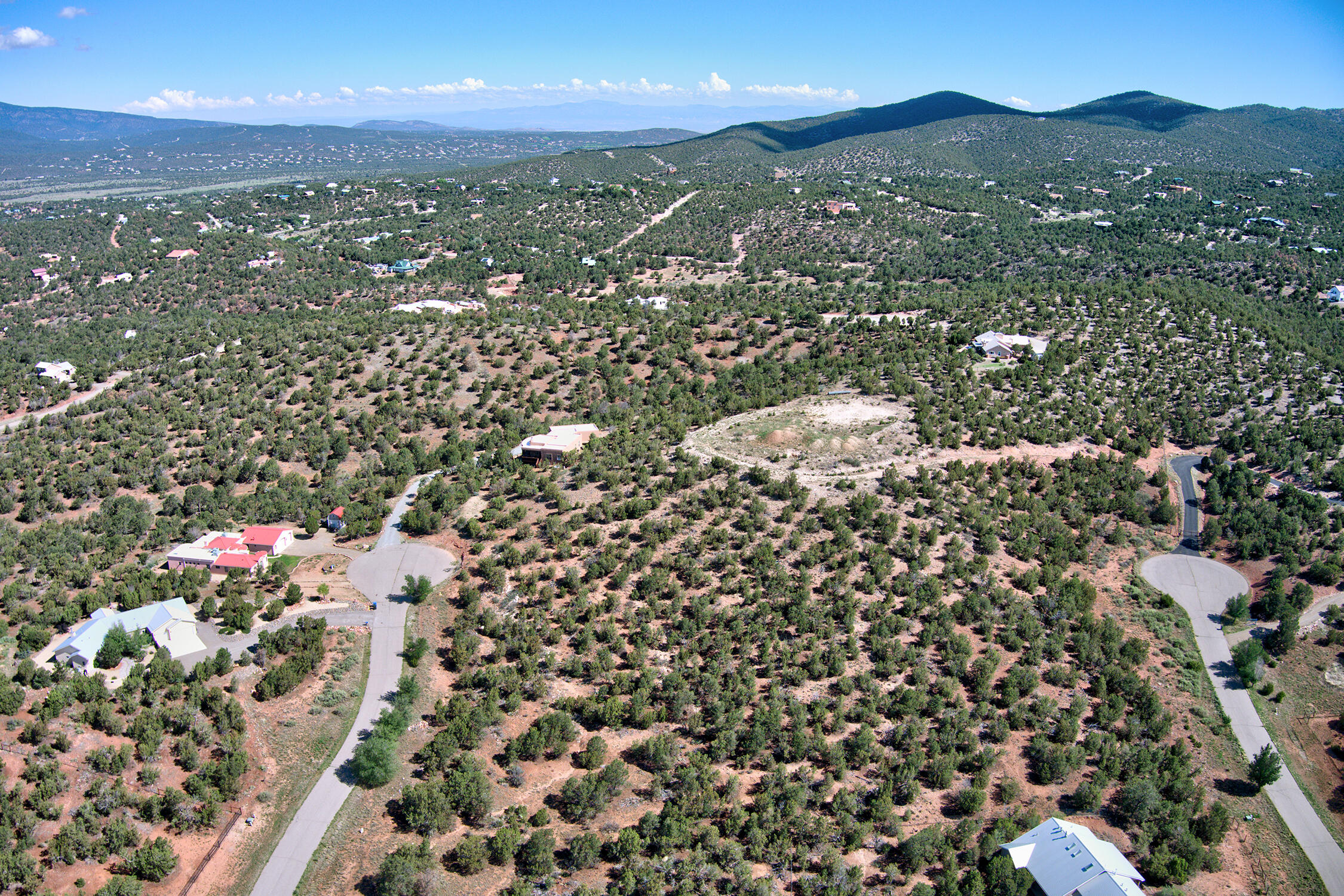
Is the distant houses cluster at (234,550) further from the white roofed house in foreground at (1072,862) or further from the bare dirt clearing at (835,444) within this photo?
the white roofed house in foreground at (1072,862)

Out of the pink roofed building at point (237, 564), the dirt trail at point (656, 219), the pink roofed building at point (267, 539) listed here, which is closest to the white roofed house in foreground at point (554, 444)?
the pink roofed building at point (267, 539)

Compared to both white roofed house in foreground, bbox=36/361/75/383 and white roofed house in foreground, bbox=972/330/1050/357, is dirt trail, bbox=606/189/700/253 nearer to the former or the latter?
white roofed house in foreground, bbox=972/330/1050/357

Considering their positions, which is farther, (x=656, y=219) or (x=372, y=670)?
(x=656, y=219)

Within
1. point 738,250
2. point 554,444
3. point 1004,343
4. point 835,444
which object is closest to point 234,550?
point 554,444

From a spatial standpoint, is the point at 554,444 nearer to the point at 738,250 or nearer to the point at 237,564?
the point at 237,564

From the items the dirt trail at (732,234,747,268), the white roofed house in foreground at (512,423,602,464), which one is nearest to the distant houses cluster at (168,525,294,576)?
the white roofed house in foreground at (512,423,602,464)

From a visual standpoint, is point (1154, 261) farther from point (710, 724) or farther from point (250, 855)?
point (250, 855)
